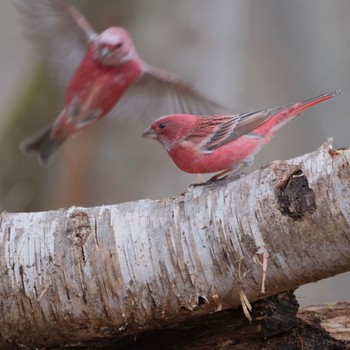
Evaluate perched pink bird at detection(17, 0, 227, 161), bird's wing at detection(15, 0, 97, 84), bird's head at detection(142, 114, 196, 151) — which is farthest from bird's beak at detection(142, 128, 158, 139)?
bird's wing at detection(15, 0, 97, 84)

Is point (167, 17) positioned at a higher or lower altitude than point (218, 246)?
higher

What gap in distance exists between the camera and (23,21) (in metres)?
5.07

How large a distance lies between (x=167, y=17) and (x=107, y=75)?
1.79m

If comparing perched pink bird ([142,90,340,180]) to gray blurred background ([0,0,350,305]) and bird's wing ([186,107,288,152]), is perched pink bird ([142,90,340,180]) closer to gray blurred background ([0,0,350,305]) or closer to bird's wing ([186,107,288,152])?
bird's wing ([186,107,288,152])

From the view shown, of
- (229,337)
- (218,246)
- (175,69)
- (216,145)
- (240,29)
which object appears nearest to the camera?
(218,246)

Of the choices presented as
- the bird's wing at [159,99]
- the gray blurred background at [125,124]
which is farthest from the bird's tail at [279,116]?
the gray blurred background at [125,124]

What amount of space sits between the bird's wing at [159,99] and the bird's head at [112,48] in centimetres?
25

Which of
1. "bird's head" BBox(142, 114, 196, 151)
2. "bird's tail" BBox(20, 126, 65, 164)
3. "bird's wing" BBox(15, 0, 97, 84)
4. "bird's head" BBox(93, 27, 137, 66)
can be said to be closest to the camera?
"bird's head" BBox(142, 114, 196, 151)

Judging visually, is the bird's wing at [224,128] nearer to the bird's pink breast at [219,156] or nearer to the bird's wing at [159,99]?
the bird's pink breast at [219,156]

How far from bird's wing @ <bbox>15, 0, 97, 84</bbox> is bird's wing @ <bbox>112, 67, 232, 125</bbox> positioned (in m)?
0.35

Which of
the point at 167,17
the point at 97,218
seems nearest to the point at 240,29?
the point at 167,17

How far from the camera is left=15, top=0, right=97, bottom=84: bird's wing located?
4.86m

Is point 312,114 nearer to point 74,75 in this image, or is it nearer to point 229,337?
point 74,75

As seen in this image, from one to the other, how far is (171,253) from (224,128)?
0.76 m
